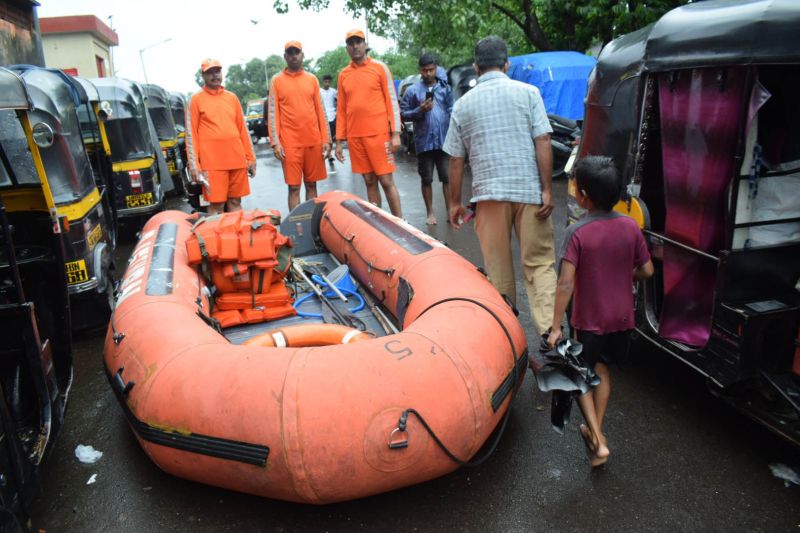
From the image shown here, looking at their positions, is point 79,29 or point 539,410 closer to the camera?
point 539,410

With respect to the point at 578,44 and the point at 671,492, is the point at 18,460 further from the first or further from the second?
the point at 578,44

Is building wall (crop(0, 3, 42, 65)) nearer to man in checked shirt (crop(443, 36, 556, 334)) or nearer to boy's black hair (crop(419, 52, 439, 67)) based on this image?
boy's black hair (crop(419, 52, 439, 67))

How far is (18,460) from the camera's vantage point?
8.05 ft

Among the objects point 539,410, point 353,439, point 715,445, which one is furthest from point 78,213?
point 715,445

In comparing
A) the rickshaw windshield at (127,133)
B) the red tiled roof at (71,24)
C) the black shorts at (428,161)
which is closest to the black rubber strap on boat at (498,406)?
the black shorts at (428,161)

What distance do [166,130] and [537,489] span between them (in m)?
12.0

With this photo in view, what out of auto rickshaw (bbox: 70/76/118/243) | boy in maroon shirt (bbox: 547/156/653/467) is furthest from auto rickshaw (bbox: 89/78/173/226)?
boy in maroon shirt (bbox: 547/156/653/467)

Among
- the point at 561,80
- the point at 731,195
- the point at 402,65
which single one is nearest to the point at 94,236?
the point at 731,195

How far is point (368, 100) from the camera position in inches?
261

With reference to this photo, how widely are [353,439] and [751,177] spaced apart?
233 centimetres

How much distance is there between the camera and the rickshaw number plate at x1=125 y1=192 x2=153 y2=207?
7.94m

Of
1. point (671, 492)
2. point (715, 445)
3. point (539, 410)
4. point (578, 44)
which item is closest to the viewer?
point (671, 492)

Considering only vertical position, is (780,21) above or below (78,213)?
above

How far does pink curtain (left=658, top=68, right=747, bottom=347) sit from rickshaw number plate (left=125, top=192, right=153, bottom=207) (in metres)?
6.78
